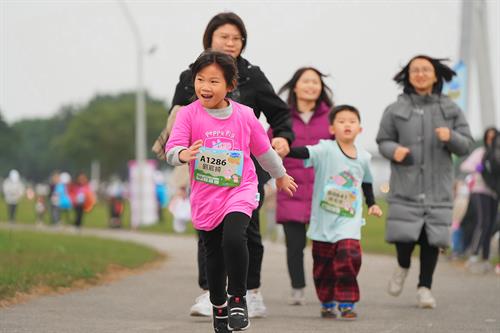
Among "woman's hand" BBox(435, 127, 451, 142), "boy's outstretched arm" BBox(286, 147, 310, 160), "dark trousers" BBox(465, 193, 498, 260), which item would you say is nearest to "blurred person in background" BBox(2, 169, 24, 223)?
"dark trousers" BBox(465, 193, 498, 260)

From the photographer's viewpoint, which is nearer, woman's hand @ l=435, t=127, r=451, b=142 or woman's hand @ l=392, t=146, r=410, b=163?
woman's hand @ l=435, t=127, r=451, b=142

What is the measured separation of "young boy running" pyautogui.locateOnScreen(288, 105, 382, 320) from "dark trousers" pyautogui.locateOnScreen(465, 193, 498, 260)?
18.3 ft

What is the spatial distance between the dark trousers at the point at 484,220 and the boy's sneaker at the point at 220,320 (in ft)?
26.1

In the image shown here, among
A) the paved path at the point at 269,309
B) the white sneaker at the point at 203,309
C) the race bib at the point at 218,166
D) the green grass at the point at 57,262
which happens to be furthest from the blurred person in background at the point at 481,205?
the race bib at the point at 218,166

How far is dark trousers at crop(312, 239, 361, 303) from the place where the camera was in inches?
307

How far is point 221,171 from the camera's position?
5848 millimetres

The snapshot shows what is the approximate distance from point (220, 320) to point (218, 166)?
84cm

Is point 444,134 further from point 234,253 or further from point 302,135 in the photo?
point 234,253

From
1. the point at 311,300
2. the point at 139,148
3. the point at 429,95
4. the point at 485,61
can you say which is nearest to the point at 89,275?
the point at 311,300

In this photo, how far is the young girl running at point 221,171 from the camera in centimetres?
578

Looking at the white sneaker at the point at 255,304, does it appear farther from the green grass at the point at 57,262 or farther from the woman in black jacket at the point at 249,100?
the green grass at the point at 57,262

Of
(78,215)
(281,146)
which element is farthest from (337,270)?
(78,215)

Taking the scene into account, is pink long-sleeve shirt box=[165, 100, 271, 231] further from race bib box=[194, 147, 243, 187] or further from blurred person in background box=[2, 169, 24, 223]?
blurred person in background box=[2, 169, 24, 223]

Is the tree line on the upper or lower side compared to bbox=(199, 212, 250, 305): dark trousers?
upper
